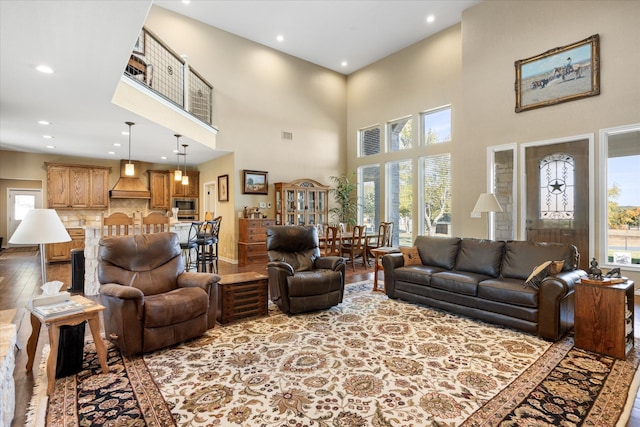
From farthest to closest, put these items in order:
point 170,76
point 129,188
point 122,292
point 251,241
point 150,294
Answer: point 129,188 → point 251,241 → point 170,76 → point 150,294 → point 122,292

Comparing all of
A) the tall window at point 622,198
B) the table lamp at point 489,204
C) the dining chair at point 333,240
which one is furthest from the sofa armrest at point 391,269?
the tall window at point 622,198

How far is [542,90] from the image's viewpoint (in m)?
5.54

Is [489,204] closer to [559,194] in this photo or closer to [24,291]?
[559,194]

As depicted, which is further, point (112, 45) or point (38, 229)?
point (112, 45)

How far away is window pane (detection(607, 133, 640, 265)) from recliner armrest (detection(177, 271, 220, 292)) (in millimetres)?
5783

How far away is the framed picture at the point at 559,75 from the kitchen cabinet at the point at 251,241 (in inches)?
227

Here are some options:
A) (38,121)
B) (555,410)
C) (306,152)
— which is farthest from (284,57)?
(555,410)

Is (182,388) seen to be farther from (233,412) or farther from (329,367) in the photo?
(329,367)

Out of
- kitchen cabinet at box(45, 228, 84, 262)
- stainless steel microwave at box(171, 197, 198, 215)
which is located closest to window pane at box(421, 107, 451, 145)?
stainless steel microwave at box(171, 197, 198, 215)

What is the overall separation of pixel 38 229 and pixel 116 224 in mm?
2298

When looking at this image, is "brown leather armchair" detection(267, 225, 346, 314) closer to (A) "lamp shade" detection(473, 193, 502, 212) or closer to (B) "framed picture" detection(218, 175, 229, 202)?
(A) "lamp shade" detection(473, 193, 502, 212)

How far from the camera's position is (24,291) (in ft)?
16.2

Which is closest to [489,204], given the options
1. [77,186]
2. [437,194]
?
[437,194]

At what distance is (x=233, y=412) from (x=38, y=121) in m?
5.88
